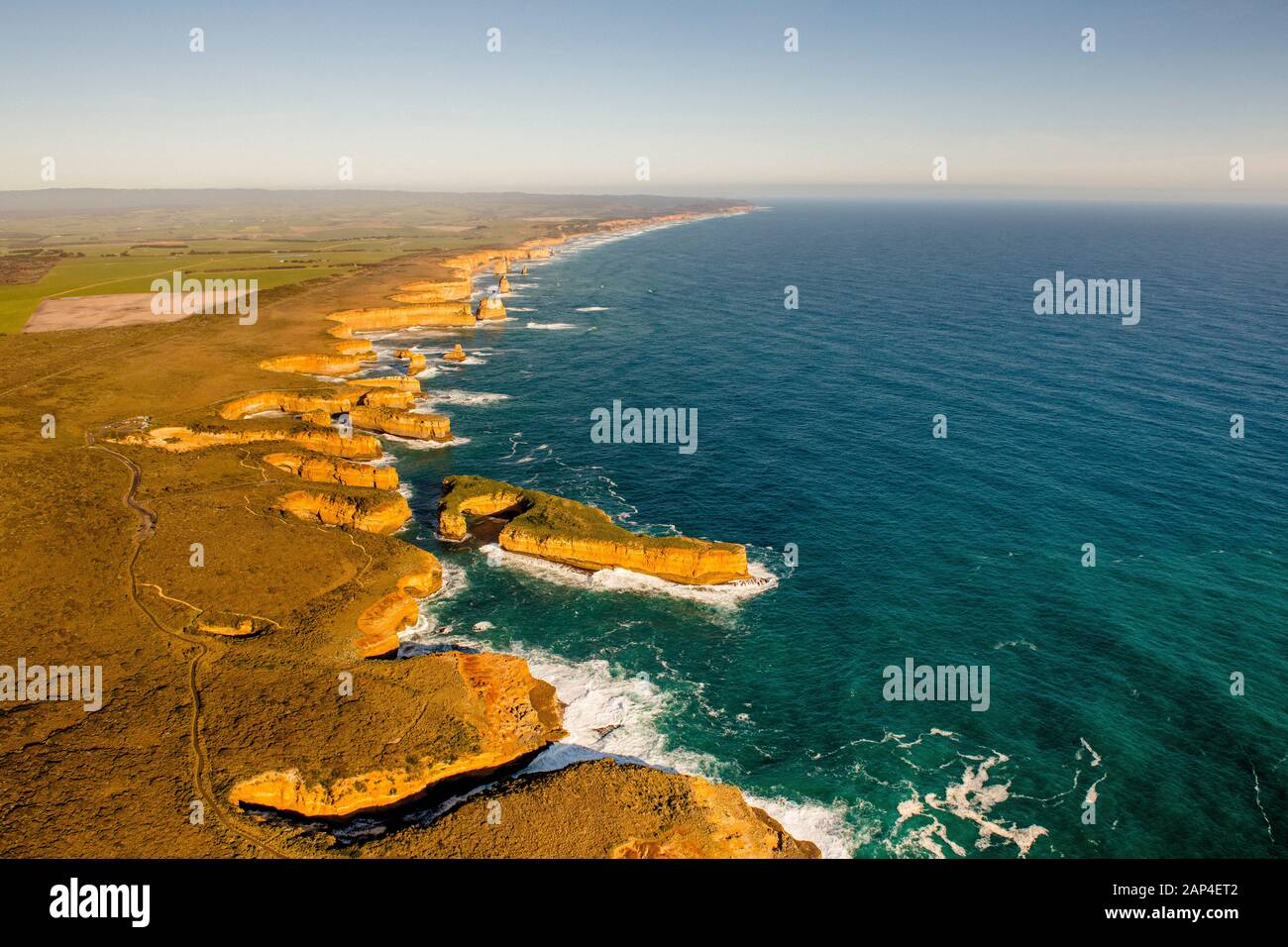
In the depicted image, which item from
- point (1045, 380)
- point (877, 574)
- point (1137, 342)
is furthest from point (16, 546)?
point (1137, 342)

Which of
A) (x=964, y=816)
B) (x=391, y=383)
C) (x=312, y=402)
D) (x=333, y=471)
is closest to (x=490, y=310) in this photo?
(x=391, y=383)

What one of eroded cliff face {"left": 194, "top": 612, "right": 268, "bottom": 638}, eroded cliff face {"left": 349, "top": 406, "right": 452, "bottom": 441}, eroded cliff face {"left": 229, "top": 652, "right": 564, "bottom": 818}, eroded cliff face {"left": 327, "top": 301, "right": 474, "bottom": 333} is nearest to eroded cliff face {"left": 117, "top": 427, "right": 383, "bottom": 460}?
eroded cliff face {"left": 349, "top": 406, "right": 452, "bottom": 441}

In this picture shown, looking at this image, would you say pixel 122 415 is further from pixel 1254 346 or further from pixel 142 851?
pixel 1254 346

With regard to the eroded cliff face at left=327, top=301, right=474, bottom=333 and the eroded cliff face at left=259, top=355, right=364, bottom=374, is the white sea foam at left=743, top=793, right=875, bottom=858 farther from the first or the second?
the eroded cliff face at left=327, top=301, right=474, bottom=333

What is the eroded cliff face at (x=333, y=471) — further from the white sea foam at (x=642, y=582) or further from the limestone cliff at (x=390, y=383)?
the limestone cliff at (x=390, y=383)

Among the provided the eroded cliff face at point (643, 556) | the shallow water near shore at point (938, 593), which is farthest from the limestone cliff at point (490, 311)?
the eroded cliff face at point (643, 556)
